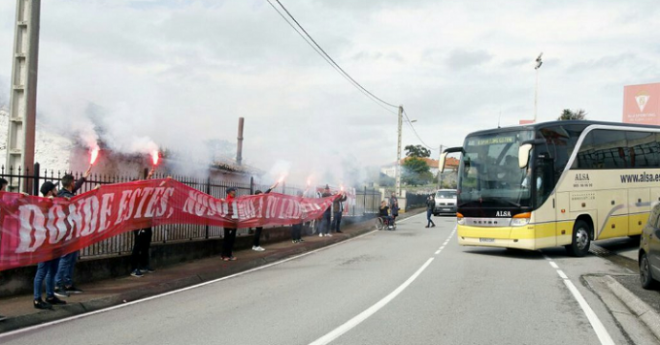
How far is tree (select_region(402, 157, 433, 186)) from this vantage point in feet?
306

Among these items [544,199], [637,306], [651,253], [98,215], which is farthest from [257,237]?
[637,306]

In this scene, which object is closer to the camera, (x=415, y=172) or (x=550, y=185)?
(x=550, y=185)

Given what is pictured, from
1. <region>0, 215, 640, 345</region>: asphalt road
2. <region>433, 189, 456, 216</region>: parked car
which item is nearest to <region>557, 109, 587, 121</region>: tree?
<region>433, 189, 456, 216</region>: parked car

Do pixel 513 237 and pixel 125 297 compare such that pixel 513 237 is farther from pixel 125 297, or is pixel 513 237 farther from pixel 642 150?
pixel 125 297

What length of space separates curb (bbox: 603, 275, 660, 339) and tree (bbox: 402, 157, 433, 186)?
82.8m

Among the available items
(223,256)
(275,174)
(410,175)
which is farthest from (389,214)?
(410,175)

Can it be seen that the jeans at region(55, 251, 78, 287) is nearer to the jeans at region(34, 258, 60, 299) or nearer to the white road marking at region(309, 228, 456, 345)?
the jeans at region(34, 258, 60, 299)

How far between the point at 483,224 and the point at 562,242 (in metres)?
2.07

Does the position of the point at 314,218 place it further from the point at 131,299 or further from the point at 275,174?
the point at 131,299

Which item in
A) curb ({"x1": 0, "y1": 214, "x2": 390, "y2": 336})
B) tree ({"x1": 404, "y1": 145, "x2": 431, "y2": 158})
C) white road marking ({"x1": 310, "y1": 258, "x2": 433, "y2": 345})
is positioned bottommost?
curb ({"x1": 0, "y1": 214, "x2": 390, "y2": 336})

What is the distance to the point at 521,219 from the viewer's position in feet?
42.3

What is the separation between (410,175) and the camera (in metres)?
93.8

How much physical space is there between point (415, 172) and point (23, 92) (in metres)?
88.2

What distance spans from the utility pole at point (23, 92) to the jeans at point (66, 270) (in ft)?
4.67
